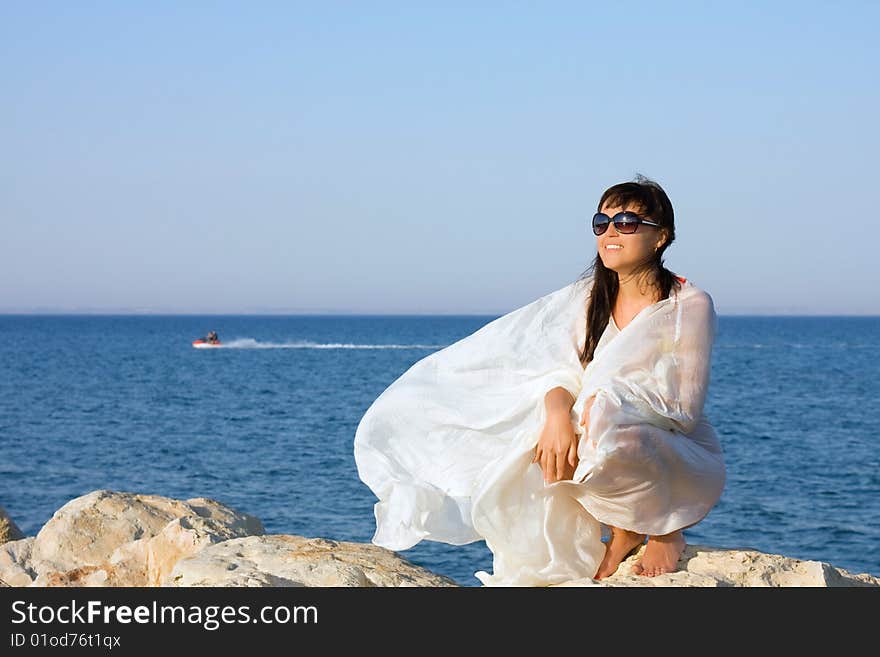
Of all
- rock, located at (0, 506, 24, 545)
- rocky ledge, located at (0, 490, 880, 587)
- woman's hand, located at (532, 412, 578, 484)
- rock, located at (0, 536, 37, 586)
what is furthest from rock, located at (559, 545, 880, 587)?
rock, located at (0, 506, 24, 545)

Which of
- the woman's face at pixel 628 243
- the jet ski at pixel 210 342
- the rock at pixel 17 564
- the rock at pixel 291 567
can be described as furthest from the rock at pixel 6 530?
the jet ski at pixel 210 342

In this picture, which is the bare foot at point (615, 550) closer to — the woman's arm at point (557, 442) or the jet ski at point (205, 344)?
the woman's arm at point (557, 442)

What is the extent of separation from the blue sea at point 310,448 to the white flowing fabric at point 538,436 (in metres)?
8.74

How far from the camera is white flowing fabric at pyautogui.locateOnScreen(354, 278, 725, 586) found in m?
4.87

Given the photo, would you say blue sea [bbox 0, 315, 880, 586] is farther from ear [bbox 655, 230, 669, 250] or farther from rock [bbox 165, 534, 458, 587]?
ear [bbox 655, 230, 669, 250]

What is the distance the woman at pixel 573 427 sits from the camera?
4.88 metres

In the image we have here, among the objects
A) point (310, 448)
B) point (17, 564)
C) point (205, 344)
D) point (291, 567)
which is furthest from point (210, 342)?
point (291, 567)

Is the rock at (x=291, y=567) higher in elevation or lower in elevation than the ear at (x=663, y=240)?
lower

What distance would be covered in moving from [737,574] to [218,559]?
7.73 feet

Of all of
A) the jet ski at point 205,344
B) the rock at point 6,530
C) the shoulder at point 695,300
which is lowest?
the jet ski at point 205,344

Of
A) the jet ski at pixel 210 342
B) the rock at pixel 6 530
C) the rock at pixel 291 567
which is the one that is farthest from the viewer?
the jet ski at pixel 210 342

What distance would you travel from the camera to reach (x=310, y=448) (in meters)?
27.8

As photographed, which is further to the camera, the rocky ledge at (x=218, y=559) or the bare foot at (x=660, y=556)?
the bare foot at (x=660, y=556)
